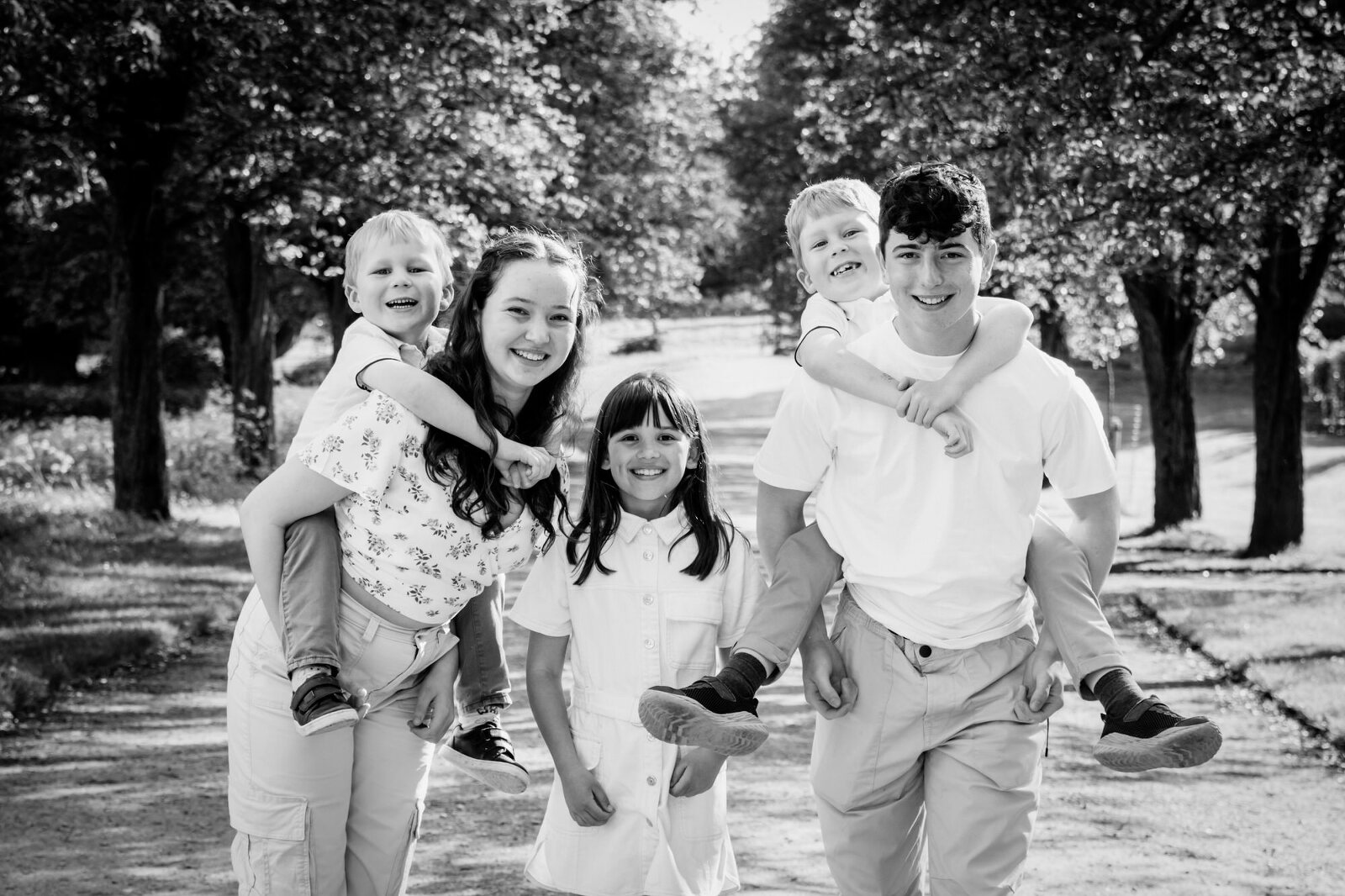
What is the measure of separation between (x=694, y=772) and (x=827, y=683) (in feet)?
1.33

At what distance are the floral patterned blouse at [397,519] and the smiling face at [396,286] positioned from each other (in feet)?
2.37

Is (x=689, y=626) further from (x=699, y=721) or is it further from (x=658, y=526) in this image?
(x=699, y=721)

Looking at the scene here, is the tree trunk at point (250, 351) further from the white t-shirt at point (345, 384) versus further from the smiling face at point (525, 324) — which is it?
the smiling face at point (525, 324)

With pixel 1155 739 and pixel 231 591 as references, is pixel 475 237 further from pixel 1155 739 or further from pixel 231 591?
pixel 1155 739

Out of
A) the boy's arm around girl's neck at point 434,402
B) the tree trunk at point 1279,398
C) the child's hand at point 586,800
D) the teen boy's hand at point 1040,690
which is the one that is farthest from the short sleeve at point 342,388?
the tree trunk at point 1279,398

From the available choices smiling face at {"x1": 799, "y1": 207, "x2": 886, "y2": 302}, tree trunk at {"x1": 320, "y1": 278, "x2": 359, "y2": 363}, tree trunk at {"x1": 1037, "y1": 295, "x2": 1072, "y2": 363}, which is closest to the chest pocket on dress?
smiling face at {"x1": 799, "y1": 207, "x2": 886, "y2": 302}

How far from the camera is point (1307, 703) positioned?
759 centimetres

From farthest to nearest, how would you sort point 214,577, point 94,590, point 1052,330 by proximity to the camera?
point 1052,330
point 214,577
point 94,590

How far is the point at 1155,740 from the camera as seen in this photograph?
2.94m

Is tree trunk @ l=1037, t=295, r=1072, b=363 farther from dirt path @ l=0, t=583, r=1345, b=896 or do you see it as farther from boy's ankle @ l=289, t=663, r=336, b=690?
boy's ankle @ l=289, t=663, r=336, b=690

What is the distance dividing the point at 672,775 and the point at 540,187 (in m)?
12.0

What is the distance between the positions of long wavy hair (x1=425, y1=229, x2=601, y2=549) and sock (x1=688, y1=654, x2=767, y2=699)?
56cm

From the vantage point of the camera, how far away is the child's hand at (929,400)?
10.1 feet

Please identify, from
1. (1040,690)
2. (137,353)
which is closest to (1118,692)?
(1040,690)
